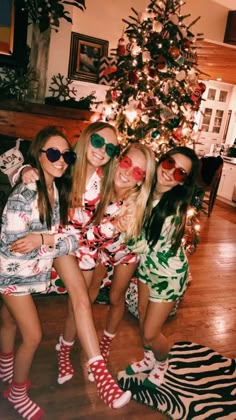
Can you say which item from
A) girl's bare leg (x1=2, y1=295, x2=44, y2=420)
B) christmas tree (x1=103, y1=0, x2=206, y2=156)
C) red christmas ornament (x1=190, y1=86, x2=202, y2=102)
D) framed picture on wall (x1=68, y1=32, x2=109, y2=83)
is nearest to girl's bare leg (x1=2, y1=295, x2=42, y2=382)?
girl's bare leg (x1=2, y1=295, x2=44, y2=420)

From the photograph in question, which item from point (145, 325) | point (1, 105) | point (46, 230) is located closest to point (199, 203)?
point (145, 325)

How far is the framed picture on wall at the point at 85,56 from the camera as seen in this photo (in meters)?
4.67

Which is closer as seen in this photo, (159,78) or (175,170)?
(175,170)

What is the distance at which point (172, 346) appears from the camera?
2592mm

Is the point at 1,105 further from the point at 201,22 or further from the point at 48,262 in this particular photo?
the point at 201,22

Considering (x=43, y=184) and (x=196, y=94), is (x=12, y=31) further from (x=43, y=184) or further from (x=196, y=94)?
(x=43, y=184)

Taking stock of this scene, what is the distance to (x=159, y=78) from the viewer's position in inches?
123

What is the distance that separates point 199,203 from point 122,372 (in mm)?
1688

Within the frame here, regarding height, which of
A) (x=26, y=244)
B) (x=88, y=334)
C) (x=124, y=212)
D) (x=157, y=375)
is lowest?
(x=157, y=375)

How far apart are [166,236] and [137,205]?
0.73 ft

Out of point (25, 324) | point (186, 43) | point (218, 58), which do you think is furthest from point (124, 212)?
point (218, 58)

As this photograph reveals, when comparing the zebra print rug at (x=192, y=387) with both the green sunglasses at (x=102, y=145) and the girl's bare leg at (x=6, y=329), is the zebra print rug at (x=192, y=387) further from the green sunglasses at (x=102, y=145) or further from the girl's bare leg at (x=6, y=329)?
the green sunglasses at (x=102, y=145)

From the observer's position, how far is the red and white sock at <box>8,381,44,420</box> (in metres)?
1.74

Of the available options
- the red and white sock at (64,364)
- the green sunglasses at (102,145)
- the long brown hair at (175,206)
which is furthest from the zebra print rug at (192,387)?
the green sunglasses at (102,145)
